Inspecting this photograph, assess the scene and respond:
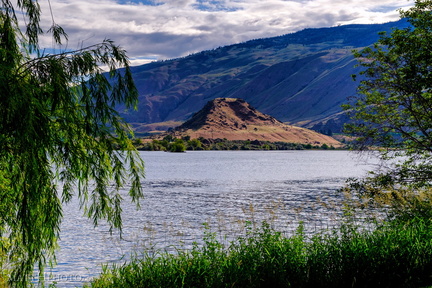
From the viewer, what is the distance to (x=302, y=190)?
Result: 188 feet

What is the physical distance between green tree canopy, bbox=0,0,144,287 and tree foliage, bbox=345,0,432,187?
14.8 meters

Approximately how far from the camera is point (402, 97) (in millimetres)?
22594

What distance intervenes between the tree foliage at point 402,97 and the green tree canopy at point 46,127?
14784mm

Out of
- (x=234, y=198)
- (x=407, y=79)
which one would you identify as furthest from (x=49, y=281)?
(x=234, y=198)

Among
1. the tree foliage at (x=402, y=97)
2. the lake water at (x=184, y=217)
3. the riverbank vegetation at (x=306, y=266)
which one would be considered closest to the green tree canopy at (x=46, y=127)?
the riverbank vegetation at (x=306, y=266)

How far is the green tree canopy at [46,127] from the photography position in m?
8.98

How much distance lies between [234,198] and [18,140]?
41.3 meters

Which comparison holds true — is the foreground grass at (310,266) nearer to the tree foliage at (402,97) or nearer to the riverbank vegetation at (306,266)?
the riverbank vegetation at (306,266)

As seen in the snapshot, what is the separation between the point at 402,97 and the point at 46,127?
18537mm

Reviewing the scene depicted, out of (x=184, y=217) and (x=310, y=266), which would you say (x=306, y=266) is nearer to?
(x=310, y=266)

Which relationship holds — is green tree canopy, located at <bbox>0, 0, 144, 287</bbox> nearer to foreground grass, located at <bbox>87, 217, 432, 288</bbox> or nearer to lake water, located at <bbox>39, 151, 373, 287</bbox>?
foreground grass, located at <bbox>87, 217, 432, 288</bbox>

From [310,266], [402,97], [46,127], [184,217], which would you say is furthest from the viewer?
[184,217]

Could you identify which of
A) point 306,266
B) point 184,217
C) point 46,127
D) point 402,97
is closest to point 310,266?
point 306,266

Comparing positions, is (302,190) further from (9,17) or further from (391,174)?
(9,17)
